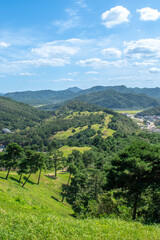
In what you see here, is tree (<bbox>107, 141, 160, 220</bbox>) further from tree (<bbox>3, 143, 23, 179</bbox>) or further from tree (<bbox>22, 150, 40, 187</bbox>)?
tree (<bbox>3, 143, 23, 179</bbox>)

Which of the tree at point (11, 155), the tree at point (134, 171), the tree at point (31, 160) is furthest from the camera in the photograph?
the tree at point (31, 160)

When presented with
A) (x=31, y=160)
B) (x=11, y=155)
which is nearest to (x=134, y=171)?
(x=31, y=160)

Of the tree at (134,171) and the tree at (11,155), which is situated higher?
the tree at (134,171)

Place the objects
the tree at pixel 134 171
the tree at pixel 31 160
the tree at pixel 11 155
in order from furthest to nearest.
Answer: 1. the tree at pixel 31 160
2. the tree at pixel 11 155
3. the tree at pixel 134 171

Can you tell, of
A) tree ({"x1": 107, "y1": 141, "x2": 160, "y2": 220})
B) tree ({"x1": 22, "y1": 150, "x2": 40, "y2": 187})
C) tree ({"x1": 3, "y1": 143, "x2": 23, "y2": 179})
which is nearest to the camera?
tree ({"x1": 107, "y1": 141, "x2": 160, "y2": 220})

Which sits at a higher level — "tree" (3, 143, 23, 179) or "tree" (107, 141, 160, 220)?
"tree" (107, 141, 160, 220)

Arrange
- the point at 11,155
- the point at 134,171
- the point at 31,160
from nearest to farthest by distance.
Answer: the point at 134,171 → the point at 11,155 → the point at 31,160

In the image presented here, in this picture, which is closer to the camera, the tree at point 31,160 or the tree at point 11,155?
the tree at point 11,155

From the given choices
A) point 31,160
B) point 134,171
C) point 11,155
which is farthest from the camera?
point 31,160

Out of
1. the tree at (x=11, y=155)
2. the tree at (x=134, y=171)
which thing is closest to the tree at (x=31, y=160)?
the tree at (x=11, y=155)

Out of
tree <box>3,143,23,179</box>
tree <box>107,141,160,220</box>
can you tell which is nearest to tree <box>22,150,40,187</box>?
tree <box>3,143,23,179</box>

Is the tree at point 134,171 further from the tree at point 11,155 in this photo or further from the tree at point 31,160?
the tree at point 11,155

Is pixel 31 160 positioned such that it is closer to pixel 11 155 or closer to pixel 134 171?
pixel 11 155

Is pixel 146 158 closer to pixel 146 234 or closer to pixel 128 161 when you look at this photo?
pixel 128 161
